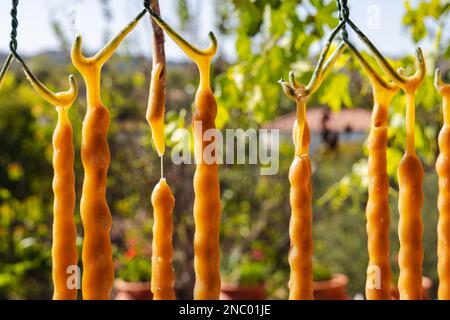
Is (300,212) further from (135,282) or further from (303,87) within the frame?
(135,282)

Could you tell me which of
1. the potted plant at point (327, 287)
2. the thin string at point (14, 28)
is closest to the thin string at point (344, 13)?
the thin string at point (14, 28)

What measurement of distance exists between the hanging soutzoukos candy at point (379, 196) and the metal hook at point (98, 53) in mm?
324

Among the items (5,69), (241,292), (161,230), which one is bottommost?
(161,230)

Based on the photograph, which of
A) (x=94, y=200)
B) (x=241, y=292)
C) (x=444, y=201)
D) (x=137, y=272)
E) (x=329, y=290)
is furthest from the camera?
(x=137, y=272)

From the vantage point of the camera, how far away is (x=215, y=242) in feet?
2.51

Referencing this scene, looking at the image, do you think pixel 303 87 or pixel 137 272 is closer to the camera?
pixel 303 87

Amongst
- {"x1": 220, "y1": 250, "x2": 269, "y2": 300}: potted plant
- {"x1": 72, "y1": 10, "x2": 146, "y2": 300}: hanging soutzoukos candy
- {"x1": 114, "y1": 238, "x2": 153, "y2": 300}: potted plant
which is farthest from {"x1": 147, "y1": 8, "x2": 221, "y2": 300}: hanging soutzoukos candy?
{"x1": 220, "y1": 250, "x2": 269, "y2": 300}: potted plant

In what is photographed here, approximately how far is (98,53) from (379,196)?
424 millimetres

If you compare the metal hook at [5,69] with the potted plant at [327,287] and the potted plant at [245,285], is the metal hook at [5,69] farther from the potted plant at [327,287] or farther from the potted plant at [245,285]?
the potted plant at [245,285]

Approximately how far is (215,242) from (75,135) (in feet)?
18.5

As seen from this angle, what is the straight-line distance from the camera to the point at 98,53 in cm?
76

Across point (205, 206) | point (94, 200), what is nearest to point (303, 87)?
point (205, 206)
